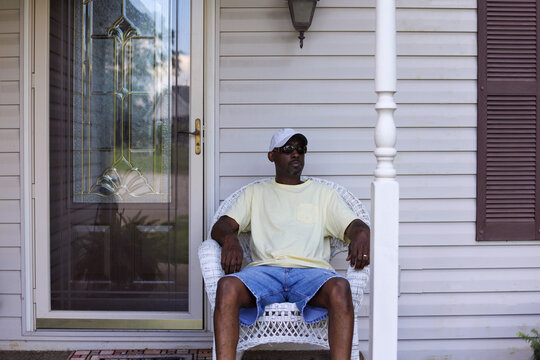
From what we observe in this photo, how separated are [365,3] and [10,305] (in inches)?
98.1

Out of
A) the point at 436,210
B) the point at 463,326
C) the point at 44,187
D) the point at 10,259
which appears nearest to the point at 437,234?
the point at 436,210

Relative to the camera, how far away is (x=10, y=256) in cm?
297

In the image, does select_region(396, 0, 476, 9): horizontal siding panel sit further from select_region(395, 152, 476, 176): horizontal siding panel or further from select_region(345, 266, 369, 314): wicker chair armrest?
select_region(345, 266, 369, 314): wicker chair armrest

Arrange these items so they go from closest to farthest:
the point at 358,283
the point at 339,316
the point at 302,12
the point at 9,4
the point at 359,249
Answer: the point at 339,316 → the point at 359,249 → the point at 358,283 → the point at 302,12 → the point at 9,4

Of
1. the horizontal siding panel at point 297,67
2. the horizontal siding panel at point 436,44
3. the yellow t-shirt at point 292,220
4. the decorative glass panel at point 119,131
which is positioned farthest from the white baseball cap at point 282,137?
the horizontal siding panel at point 436,44

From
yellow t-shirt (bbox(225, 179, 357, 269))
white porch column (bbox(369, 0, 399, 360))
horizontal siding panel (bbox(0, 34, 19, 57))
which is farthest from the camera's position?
horizontal siding panel (bbox(0, 34, 19, 57))

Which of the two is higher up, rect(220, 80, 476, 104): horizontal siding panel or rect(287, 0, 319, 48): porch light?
rect(287, 0, 319, 48): porch light

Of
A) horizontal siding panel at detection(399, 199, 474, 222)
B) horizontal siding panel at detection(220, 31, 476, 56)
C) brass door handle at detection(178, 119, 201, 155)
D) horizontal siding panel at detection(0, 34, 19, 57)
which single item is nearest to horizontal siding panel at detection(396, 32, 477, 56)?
horizontal siding panel at detection(220, 31, 476, 56)

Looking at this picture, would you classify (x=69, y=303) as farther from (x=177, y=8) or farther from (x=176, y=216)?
(x=177, y=8)

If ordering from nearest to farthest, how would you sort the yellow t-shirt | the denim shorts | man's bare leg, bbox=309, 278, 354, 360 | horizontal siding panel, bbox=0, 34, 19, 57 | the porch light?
man's bare leg, bbox=309, 278, 354, 360, the denim shorts, the yellow t-shirt, the porch light, horizontal siding panel, bbox=0, 34, 19, 57

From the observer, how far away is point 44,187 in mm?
2971

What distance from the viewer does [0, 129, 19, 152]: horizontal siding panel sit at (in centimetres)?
296

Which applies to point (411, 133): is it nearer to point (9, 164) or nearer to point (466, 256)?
point (466, 256)

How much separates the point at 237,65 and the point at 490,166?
146cm
